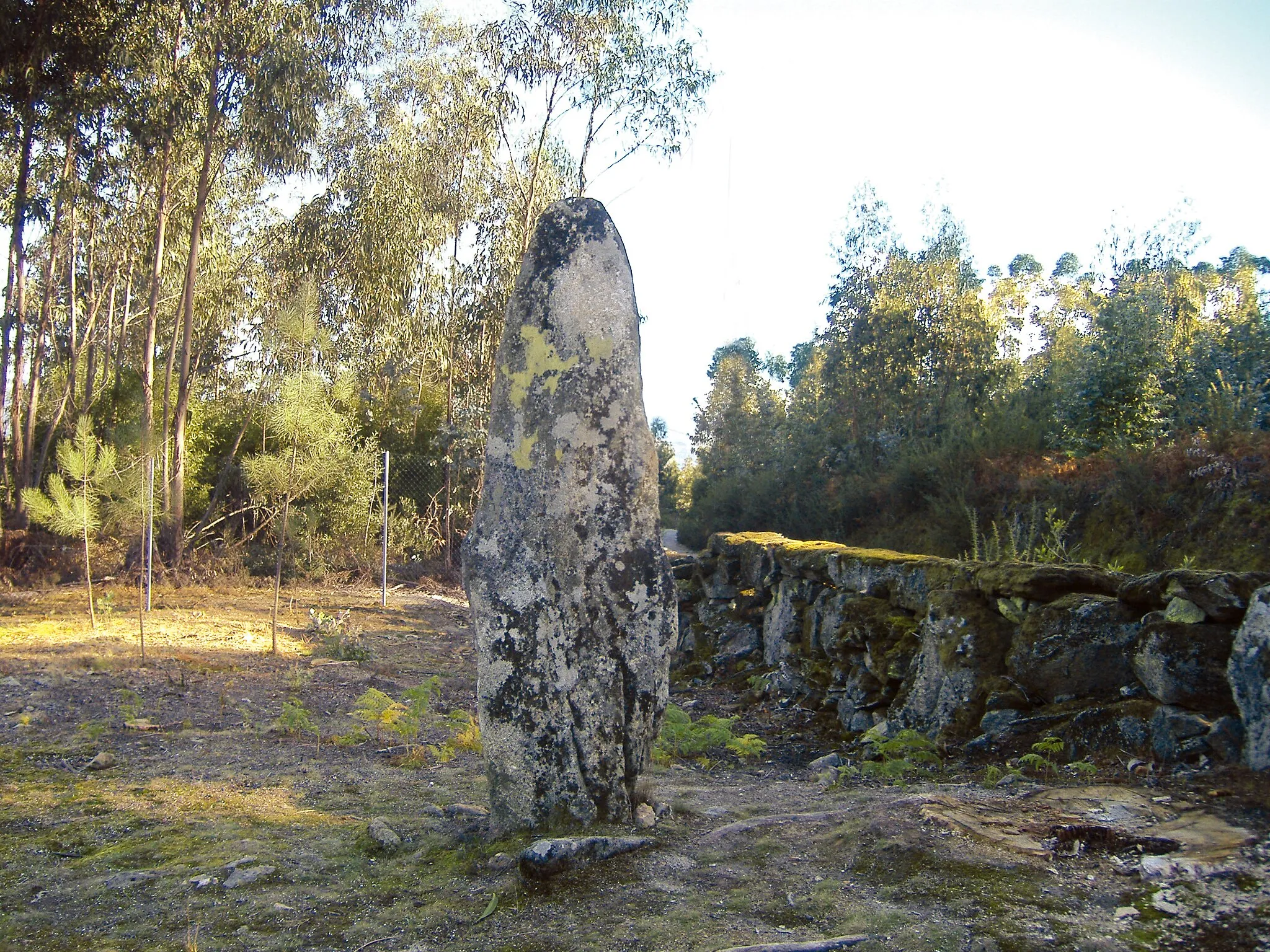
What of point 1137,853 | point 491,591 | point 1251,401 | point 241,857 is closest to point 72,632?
point 241,857

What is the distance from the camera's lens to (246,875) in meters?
3.65

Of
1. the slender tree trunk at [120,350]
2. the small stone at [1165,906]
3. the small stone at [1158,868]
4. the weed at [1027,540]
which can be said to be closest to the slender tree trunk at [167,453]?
the slender tree trunk at [120,350]

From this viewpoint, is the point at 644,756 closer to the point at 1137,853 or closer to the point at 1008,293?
the point at 1137,853

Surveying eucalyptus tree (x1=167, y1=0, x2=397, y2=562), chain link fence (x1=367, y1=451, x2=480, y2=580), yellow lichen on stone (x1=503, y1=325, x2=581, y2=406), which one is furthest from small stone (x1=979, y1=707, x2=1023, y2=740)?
chain link fence (x1=367, y1=451, x2=480, y2=580)

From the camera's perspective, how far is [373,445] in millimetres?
19781

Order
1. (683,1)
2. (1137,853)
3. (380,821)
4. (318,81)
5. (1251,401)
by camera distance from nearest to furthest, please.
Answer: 1. (1137,853)
2. (380,821)
3. (1251,401)
4. (318,81)
5. (683,1)

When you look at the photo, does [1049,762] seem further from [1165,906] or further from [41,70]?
[41,70]

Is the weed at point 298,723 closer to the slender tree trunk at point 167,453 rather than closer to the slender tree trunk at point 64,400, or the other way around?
the slender tree trunk at point 167,453

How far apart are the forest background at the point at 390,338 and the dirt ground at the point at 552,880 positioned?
14.9ft

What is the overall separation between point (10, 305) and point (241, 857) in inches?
619

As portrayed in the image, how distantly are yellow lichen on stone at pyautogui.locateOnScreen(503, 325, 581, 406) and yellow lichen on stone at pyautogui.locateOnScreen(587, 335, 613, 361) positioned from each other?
0.08 meters

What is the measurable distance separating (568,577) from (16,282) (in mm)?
16209

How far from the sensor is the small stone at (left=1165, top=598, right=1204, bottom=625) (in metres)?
4.68

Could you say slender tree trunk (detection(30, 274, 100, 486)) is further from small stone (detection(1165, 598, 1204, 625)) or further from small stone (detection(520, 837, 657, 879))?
small stone (detection(1165, 598, 1204, 625))
